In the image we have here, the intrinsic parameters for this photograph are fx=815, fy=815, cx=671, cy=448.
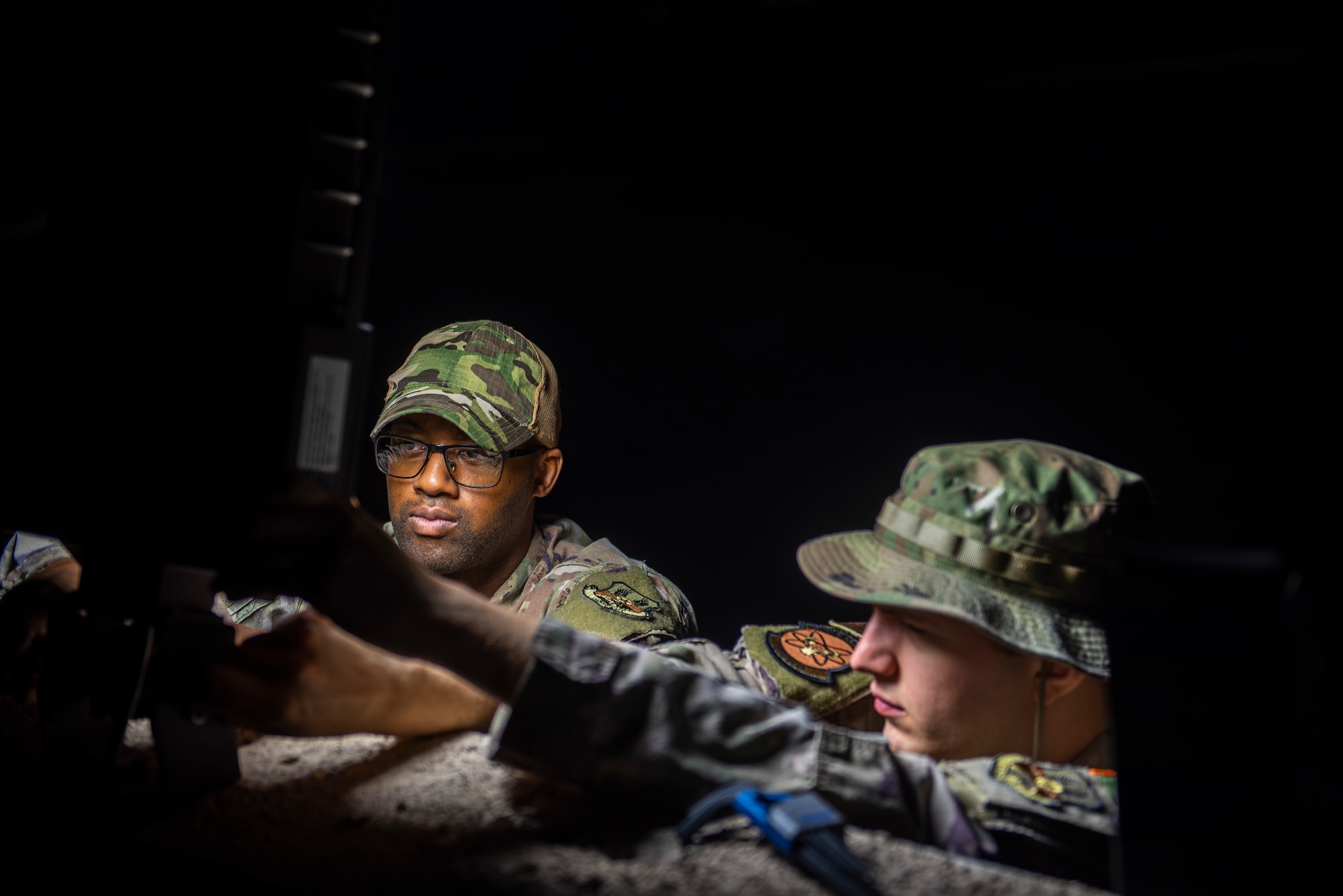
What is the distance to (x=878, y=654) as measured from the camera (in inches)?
48.3

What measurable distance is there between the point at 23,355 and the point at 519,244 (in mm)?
1882

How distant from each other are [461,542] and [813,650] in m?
1.06

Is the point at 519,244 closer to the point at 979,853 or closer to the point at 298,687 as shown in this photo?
the point at 298,687

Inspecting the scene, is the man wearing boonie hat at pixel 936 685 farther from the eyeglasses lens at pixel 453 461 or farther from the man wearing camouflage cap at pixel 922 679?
the eyeglasses lens at pixel 453 461

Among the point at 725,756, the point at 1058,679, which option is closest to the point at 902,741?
the point at 1058,679

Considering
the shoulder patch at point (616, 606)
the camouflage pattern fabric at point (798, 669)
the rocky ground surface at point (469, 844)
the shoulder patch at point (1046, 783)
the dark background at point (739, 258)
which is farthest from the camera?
the shoulder patch at point (616, 606)

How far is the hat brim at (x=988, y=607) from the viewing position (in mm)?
1100

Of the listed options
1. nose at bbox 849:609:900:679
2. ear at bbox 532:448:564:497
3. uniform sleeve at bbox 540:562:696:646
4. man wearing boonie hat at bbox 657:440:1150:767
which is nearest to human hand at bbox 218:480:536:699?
man wearing boonie hat at bbox 657:440:1150:767

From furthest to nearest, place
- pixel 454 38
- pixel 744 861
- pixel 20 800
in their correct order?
1. pixel 454 38
2. pixel 20 800
3. pixel 744 861

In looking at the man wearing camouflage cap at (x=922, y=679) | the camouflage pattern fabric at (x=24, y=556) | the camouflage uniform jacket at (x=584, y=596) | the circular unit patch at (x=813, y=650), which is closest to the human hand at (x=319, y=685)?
the man wearing camouflage cap at (x=922, y=679)

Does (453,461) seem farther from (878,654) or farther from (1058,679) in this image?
(1058,679)

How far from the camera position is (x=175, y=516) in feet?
2.38

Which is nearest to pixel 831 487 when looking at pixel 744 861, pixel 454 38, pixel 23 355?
pixel 454 38

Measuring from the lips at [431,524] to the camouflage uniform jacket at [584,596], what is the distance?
0.81 ft
